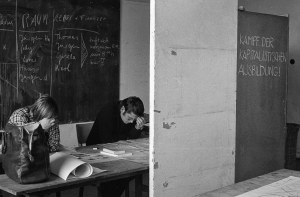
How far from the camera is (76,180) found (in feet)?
8.59

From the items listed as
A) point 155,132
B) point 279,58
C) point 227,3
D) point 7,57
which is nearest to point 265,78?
point 279,58

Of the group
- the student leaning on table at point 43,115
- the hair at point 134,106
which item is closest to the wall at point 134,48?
the hair at point 134,106

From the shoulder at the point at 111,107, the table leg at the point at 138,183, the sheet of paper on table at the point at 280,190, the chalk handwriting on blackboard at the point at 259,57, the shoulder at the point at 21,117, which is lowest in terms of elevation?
the table leg at the point at 138,183

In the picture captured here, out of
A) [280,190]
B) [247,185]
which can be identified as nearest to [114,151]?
[247,185]

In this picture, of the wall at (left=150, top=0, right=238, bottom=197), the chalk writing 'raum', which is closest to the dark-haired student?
the wall at (left=150, top=0, right=238, bottom=197)

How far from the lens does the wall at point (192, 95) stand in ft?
7.79

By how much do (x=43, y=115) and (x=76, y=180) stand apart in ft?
3.30

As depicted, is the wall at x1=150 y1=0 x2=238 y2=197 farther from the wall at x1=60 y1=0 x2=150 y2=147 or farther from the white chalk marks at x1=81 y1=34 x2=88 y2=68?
the wall at x1=60 y1=0 x2=150 y2=147

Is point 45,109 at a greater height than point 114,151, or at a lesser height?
greater

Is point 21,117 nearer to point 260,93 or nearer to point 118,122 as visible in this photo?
point 118,122

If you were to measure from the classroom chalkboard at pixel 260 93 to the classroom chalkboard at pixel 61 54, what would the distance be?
3.07 m

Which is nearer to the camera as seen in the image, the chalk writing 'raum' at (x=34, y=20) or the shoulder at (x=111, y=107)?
the shoulder at (x=111, y=107)

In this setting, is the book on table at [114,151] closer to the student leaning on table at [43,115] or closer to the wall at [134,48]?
the student leaning on table at [43,115]

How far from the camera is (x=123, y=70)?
21.1 ft
